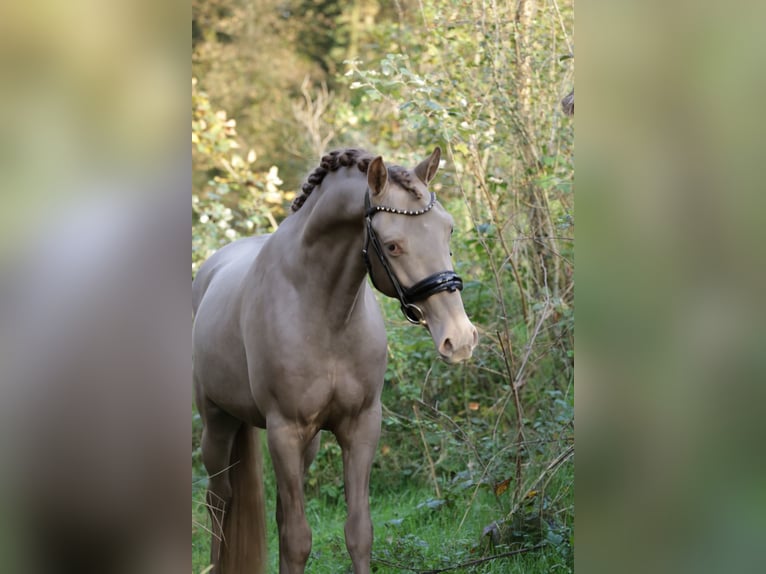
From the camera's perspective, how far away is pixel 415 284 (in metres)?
2.78

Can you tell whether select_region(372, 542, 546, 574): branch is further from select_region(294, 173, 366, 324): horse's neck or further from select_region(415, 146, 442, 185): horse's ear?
select_region(415, 146, 442, 185): horse's ear

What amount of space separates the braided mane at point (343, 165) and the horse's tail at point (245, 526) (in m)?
1.37

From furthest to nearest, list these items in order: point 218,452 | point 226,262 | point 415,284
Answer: point 226,262 < point 218,452 < point 415,284

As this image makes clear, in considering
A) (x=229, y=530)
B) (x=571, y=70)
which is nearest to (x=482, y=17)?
(x=571, y=70)

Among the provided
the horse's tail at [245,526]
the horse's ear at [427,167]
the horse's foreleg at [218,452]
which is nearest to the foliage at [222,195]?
the horse's foreleg at [218,452]

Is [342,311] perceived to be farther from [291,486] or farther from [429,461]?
[429,461]

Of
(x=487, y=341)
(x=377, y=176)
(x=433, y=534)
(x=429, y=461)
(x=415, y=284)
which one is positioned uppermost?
(x=377, y=176)

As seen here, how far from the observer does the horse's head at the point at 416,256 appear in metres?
2.74

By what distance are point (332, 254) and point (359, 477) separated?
0.79 meters

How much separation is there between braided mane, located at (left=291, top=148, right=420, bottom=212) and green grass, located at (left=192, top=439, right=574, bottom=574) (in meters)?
1.56
